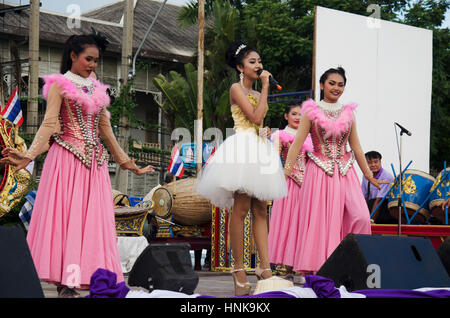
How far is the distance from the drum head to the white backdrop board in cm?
423

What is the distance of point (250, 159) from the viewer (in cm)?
535

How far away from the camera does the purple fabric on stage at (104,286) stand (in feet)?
10.2

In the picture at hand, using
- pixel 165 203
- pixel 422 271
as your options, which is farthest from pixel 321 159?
pixel 165 203

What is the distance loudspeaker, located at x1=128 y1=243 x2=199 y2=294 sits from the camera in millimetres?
4452

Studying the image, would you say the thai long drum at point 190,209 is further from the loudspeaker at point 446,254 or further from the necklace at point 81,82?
the loudspeaker at point 446,254

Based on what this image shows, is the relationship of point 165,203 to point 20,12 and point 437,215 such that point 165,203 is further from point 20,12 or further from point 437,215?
point 20,12

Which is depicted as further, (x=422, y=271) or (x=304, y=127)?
(x=304, y=127)

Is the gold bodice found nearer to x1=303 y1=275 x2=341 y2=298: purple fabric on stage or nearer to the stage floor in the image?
the stage floor

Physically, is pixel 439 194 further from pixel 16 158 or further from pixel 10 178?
pixel 16 158

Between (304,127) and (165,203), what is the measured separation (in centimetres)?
447

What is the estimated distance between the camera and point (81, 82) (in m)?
5.38

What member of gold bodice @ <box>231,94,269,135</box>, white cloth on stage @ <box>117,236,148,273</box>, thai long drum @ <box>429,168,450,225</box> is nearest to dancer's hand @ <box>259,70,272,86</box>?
gold bodice @ <box>231,94,269,135</box>

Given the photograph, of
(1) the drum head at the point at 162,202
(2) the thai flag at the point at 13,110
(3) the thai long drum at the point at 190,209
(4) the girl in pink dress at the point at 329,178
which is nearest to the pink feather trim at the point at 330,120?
(4) the girl in pink dress at the point at 329,178

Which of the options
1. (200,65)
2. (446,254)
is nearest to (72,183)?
(446,254)
